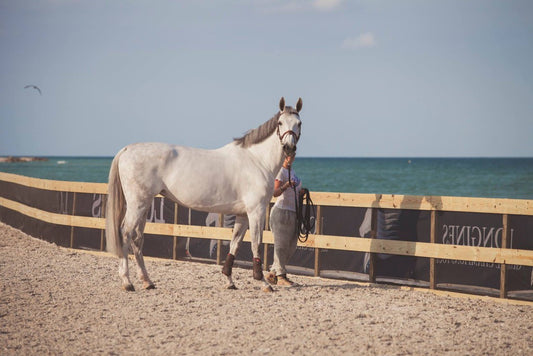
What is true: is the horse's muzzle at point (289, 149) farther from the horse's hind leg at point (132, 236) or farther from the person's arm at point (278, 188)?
the horse's hind leg at point (132, 236)

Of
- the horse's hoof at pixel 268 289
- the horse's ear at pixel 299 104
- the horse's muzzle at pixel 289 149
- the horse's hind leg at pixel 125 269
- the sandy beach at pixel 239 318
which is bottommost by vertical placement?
the sandy beach at pixel 239 318

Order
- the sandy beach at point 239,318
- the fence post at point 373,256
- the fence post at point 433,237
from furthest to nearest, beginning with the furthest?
the fence post at point 373,256
the fence post at point 433,237
the sandy beach at point 239,318

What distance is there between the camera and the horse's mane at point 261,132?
7301 millimetres

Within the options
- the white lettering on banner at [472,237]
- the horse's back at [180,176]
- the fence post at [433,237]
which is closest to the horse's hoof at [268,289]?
the horse's back at [180,176]

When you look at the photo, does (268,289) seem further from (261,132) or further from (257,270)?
(261,132)

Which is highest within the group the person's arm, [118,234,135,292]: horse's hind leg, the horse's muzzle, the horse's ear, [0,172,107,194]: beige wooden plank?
the horse's ear

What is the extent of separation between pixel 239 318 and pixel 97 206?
5839 mm

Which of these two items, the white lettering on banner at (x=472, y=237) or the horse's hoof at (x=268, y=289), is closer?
the horse's hoof at (x=268, y=289)

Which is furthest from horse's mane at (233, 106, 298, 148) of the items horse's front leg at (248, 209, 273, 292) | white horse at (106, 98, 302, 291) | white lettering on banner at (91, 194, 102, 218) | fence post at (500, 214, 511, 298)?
white lettering on banner at (91, 194, 102, 218)

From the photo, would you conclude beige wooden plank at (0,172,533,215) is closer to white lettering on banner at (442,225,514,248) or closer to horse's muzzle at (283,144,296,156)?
white lettering on banner at (442,225,514,248)

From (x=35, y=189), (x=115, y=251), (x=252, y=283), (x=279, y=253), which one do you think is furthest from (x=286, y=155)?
(x=35, y=189)

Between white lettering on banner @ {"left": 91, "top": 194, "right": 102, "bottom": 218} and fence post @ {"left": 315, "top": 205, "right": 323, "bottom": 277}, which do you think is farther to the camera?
white lettering on banner @ {"left": 91, "top": 194, "right": 102, "bottom": 218}

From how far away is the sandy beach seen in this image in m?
4.91

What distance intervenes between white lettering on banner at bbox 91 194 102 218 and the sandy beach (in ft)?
8.06
